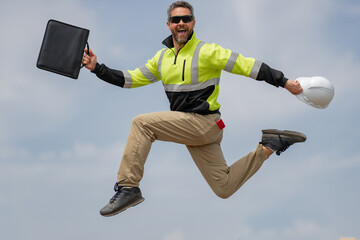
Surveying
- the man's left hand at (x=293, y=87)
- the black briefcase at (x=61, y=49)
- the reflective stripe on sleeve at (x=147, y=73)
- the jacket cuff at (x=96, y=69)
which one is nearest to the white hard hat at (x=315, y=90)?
the man's left hand at (x=293, y=87)

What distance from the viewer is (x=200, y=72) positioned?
19.9 feet

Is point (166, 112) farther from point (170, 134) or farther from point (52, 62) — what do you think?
point (52, 62)

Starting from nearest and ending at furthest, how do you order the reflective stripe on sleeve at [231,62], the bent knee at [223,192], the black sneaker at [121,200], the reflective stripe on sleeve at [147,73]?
1. the black sneaker at [121,200]
2. the reflective stripe on sleeve at [231,62]
3. the bent knee at [223,192]
4. the reflective stripe on sleeve at [147,73]

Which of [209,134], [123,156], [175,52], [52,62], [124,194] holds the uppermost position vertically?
[175,52]

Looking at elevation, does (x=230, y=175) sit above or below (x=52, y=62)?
below

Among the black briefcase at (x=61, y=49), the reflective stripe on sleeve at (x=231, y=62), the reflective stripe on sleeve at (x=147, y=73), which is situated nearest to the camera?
the reflective stripe on sleeve at (x=231, y=62)

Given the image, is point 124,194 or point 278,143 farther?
point 278,143

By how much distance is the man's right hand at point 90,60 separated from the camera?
6434mm

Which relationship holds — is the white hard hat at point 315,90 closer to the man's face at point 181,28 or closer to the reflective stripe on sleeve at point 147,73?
the man's face at point 181,28

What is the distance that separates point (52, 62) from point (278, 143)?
269 centimetres

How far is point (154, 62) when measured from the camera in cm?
658

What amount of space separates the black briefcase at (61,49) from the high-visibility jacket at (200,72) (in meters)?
0.96

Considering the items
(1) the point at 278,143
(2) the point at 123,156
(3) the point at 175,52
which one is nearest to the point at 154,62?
(3) the point at 175,52

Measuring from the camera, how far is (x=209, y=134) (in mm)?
6184
